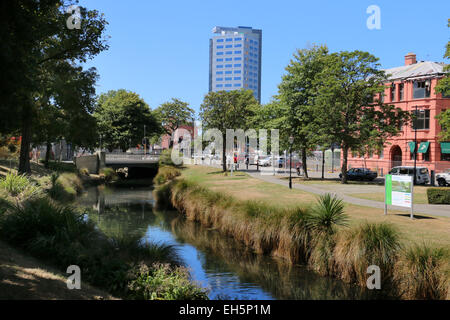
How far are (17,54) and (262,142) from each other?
1271 inches

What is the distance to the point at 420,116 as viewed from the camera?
49938 mm

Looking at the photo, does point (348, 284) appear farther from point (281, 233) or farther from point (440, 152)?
point (440, 152)

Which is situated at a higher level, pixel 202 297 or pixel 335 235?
pixel 335 235

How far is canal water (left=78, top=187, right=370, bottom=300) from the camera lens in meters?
11.5

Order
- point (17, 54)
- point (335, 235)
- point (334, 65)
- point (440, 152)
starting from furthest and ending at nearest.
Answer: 1. point (440, 152)
2. point (334, 65)
3. point (335, 235)
4. point (17, 54)

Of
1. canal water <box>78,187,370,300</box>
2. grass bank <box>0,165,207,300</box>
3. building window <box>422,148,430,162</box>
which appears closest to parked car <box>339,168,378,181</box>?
building window <box>422,148,430,162</box>

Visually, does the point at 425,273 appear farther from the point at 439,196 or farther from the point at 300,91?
the point at 300,91

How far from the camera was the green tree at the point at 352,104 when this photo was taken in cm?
3331

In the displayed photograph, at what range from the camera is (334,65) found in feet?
112

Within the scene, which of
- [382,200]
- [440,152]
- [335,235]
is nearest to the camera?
[335,235]

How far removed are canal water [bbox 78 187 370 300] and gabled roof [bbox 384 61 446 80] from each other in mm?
37022

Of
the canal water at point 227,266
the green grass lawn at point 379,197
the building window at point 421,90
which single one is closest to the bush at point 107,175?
the canal water at point 227,266
